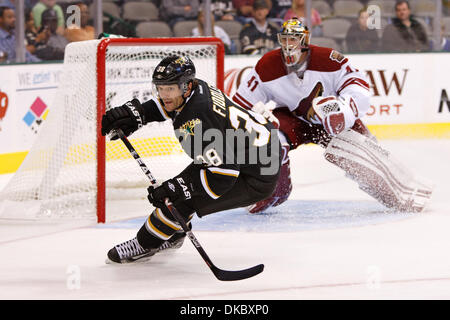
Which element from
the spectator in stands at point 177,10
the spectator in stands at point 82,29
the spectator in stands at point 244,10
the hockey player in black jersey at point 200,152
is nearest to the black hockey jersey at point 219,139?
the hockey player in black jersey at point 200,152

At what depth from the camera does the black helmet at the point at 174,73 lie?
3213mm

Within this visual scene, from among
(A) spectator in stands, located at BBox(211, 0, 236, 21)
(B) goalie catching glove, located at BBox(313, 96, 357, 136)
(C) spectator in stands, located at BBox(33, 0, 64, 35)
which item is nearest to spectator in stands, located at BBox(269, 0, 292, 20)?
(A) spectator in stands, located at BBox(211, 0, 236, 21)

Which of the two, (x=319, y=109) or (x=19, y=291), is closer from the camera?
(x=19, y=291)

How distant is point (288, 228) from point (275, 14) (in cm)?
367

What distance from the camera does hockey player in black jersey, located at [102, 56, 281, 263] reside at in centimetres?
321

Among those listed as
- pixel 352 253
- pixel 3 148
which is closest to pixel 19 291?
pixel 352 253

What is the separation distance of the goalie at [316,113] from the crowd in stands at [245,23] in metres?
2.19

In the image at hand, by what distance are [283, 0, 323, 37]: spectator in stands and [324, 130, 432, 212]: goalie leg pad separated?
3.10 metres

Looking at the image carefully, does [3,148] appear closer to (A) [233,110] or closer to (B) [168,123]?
(B) [168,123]

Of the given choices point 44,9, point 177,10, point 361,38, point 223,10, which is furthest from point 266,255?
point 361,38

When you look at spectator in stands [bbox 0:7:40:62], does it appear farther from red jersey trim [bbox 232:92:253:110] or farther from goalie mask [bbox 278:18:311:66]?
goalie mask [bbox 278:18:311:66]

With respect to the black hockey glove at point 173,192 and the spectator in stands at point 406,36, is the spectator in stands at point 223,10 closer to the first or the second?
the spectator in stands at point 406,36

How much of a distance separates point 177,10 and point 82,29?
92cm

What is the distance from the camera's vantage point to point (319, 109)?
14.5 ft
